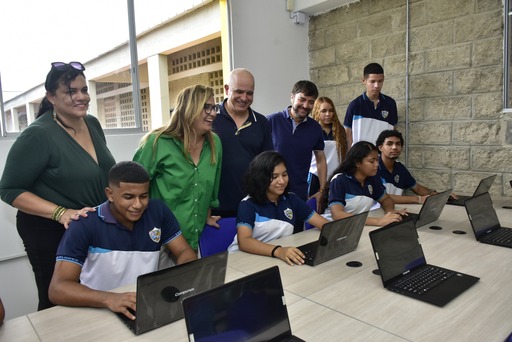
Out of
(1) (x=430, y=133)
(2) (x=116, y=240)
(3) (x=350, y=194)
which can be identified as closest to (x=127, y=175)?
(2) (x=116, y=240)

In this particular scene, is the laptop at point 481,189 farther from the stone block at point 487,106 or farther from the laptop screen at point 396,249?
the laptop screen at point 396,249

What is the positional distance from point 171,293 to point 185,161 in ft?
3.12

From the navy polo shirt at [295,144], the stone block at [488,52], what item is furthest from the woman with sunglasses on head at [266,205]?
the stone block at [488,52]

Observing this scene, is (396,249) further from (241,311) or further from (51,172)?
(51,172)

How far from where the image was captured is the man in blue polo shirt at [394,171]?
9.25 ft

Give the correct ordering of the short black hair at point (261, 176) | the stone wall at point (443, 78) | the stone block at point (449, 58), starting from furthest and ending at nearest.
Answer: the stone block at point (449, 58), the stone wall at point (443, 78), the short black hair at point (261, 176)

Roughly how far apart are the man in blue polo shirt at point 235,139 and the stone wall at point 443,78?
1.82m

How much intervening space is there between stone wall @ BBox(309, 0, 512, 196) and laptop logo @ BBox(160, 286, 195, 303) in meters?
2.90

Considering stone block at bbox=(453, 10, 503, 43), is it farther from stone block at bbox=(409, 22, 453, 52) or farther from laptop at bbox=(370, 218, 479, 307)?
laptop at bbox=(370, 218, 479, 307)

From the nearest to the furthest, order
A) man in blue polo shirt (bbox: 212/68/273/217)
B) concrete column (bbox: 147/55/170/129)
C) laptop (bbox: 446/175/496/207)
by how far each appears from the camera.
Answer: man in blue polo shirt (bbox: 212/68/273/217), laptop (bbox: 446/175/496/207), concrete column (bbox: 147/55/170/129)

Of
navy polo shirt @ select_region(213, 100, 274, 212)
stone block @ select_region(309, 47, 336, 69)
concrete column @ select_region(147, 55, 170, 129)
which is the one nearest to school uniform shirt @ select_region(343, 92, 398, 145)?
stone block @ select_region(309, 47, 336, 69)

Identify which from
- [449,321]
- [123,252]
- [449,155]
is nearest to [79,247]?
[123,252]

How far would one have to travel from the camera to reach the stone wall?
303cm

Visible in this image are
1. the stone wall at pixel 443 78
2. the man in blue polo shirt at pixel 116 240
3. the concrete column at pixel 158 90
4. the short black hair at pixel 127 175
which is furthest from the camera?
the concrete column at pixel 158 90
